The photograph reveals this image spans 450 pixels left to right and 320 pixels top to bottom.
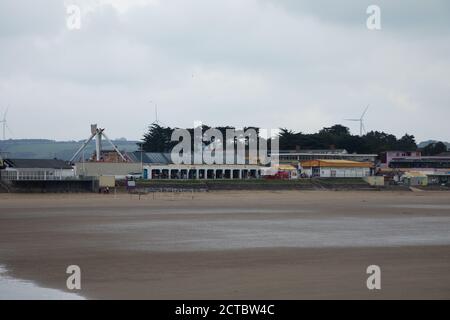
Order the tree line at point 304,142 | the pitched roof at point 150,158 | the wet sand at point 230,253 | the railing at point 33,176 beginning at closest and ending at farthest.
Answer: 1. the wet sand at point 230,253
2. the railing at point 33,176
3. the pitched roof at point 150,158
4. the tree line at point 304,142

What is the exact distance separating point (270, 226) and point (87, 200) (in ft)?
75.2

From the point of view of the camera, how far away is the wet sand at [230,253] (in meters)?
15.6

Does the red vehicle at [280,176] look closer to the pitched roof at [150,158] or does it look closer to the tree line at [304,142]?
the pitched roof at [150,158]

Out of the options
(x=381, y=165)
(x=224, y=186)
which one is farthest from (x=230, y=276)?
(x=381, y=165)

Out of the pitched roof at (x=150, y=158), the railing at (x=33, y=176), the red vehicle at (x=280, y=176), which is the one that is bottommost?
the red vehicle at (x=280, y=176)

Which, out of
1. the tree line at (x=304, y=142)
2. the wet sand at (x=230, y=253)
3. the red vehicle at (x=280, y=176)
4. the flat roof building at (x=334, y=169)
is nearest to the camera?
the wet sand at (x=230, y=253)

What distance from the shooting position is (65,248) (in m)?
22.1

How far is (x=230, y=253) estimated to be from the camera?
68.9ft

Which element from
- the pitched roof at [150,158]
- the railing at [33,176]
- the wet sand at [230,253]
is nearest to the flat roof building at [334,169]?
the pitched roof at [150,158]

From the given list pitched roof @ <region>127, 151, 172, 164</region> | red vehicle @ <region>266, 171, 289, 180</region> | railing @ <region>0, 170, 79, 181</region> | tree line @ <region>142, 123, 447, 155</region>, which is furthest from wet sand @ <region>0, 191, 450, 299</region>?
tree line @ <region>142, 123, 447, 155</region>

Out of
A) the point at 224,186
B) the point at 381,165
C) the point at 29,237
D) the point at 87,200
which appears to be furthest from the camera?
the point at 381,165

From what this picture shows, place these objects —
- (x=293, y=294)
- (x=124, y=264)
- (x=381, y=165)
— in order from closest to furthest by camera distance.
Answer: (x=293, y=294)
(x=124, y=264)
(x=381, y=165)
